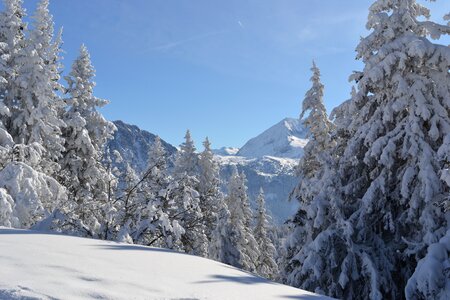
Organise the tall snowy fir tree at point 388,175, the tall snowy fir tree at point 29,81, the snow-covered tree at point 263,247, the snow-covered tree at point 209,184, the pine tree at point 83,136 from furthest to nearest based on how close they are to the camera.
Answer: the snow-covered tree at point 263,247, the snow-covered tree at point 209,184, the pine tree at point 83,136, the tall snowy fir tree at point 29,81, the tall snowy fir tree at point 388,175

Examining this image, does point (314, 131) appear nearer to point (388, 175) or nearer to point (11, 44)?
point (388, 175)

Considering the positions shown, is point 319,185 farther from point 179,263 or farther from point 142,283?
point 142,283

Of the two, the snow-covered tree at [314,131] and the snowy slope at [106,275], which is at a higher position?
the snow-covered tree at [314,131]

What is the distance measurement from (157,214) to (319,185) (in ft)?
18.6

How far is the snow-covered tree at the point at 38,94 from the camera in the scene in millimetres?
19406

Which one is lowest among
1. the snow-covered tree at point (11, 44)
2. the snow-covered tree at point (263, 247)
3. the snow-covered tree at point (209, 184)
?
the snow-covered tree at point (263, 247)

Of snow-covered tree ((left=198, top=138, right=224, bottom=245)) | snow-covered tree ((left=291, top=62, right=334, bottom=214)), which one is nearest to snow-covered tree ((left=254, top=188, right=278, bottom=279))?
snow-covered tree ((left=198, top=138, right=224, bottom=245))

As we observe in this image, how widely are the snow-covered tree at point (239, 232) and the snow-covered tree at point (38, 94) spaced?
53.4 ft

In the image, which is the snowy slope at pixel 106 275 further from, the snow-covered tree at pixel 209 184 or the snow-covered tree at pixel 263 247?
the snow-covered tree at pixel 263 247

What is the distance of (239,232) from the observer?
110 ft

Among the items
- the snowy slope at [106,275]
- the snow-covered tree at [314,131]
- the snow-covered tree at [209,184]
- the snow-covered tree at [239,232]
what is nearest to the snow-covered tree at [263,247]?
the snow-covered tree at [239,232]

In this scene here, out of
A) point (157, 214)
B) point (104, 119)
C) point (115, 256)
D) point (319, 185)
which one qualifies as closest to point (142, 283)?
point (115, 256)

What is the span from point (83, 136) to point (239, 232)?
1604 centimetres

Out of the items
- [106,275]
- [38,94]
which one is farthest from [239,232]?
[106,275]
